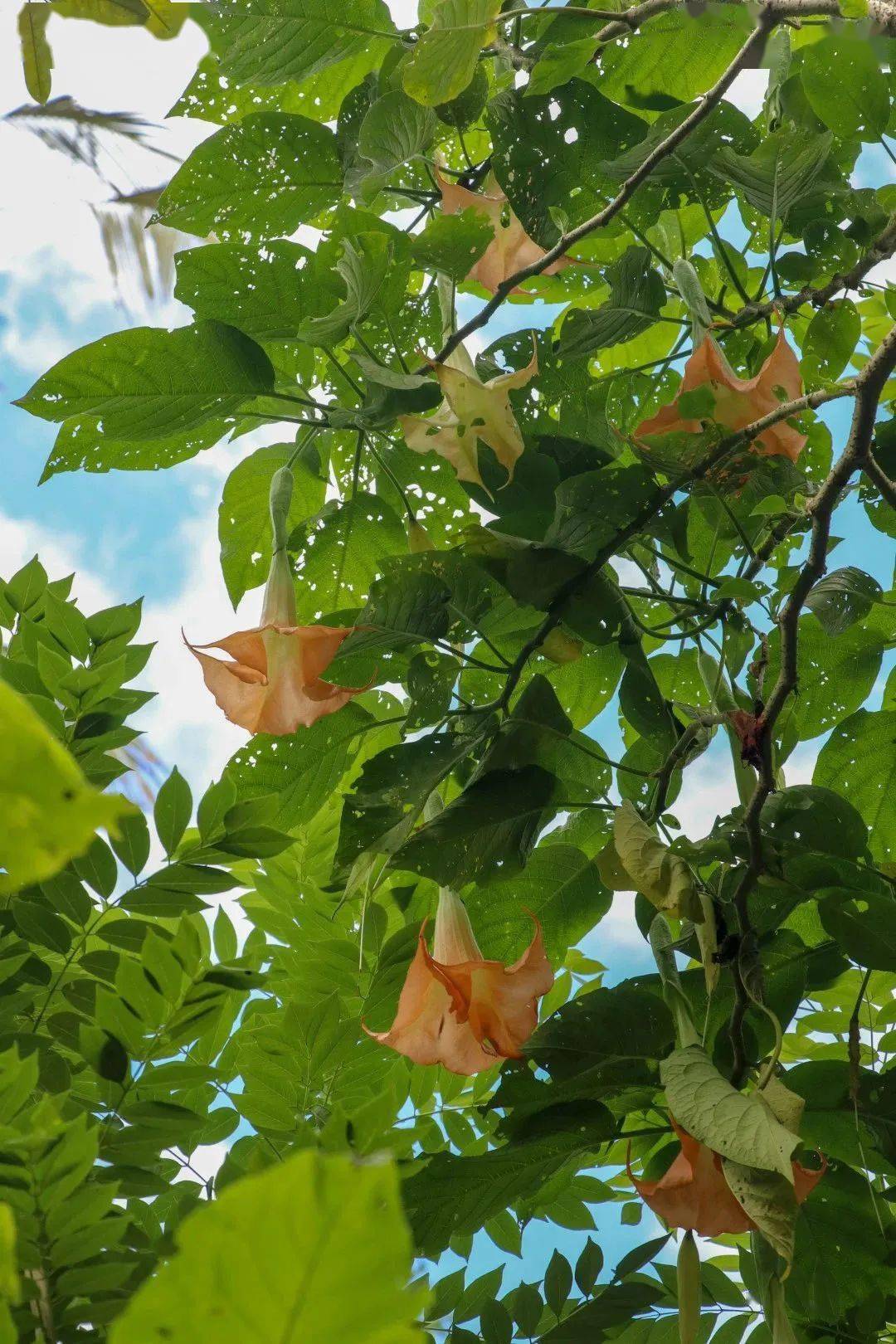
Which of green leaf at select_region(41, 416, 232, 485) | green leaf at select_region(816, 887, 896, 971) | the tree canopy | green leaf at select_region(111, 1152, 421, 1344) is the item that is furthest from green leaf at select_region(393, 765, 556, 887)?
green leaf at select_region(111, 1152, 421, 1344)

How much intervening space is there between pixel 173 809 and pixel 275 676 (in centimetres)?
11

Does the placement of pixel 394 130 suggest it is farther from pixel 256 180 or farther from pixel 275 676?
pixel 275 676

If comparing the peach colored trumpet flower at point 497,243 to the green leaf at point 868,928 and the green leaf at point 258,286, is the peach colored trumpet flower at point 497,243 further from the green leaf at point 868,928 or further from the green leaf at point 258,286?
the green leaf at point 868,928

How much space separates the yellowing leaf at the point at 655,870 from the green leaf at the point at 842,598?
0.39 ft

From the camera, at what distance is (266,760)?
0.50m

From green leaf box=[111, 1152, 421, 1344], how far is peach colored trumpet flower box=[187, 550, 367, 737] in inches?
13.3

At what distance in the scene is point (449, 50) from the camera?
0.43 m

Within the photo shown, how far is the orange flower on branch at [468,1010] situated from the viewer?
38 centimetres

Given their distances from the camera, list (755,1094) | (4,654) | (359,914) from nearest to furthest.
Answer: (755,1094)
(4,654)
(359,914)

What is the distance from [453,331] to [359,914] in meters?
0.27

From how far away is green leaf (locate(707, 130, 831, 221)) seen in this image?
1.47ft

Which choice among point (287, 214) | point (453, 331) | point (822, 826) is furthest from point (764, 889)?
point (287, 214)

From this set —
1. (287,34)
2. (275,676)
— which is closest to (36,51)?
(287,34)

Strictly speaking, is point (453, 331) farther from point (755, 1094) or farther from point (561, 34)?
point (755, 1094)
